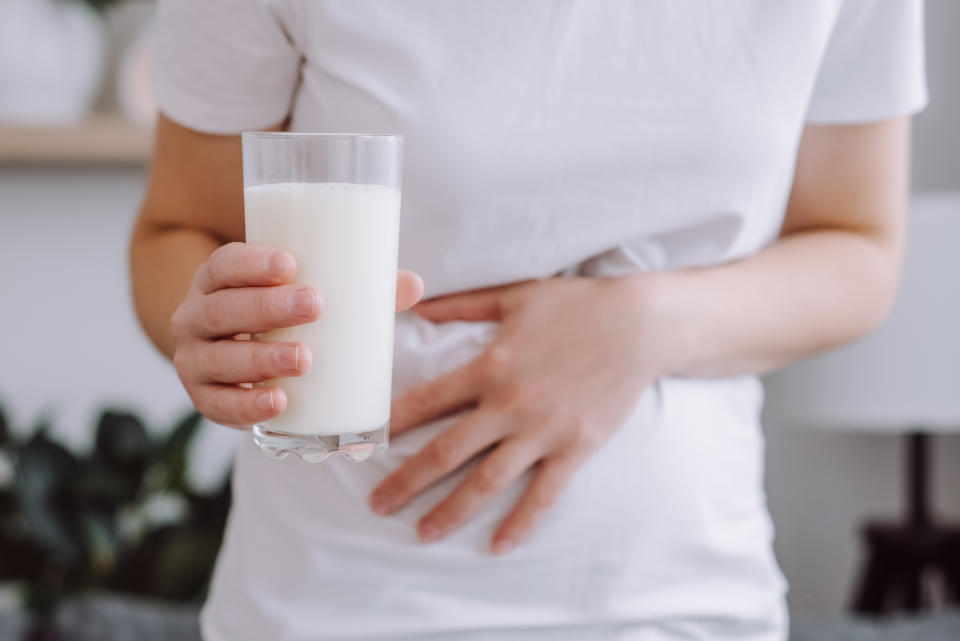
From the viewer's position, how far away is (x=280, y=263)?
0.49 meters

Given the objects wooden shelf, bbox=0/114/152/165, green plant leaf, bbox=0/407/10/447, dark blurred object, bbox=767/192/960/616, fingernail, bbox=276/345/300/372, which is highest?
fingernail, bbox=276/345/300/372

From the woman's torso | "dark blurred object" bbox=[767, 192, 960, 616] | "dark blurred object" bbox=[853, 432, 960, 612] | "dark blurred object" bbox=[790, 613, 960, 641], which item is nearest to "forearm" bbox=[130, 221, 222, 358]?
the woman's torso

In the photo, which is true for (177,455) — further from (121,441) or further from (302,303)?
(302,303)

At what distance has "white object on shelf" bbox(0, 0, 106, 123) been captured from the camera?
201cm

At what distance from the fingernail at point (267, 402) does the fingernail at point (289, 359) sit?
22 mm

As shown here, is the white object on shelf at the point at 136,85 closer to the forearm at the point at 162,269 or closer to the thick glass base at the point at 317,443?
the forearm at the point at 162,269

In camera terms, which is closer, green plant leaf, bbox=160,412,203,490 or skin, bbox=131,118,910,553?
skin, bbox=131,118,910,553

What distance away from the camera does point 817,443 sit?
2572mm

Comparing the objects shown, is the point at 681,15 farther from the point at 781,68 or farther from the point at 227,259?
the point at 227,259

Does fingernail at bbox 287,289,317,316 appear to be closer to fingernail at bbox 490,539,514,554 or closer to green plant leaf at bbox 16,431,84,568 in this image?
fingernail at bbox 490,539,514,554

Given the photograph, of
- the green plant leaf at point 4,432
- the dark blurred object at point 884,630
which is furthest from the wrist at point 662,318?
the green plant leaf at point 4,432

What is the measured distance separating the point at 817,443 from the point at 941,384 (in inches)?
24.2

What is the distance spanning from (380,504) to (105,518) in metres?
1.55

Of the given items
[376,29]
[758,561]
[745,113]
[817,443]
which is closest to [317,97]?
[376,29]
